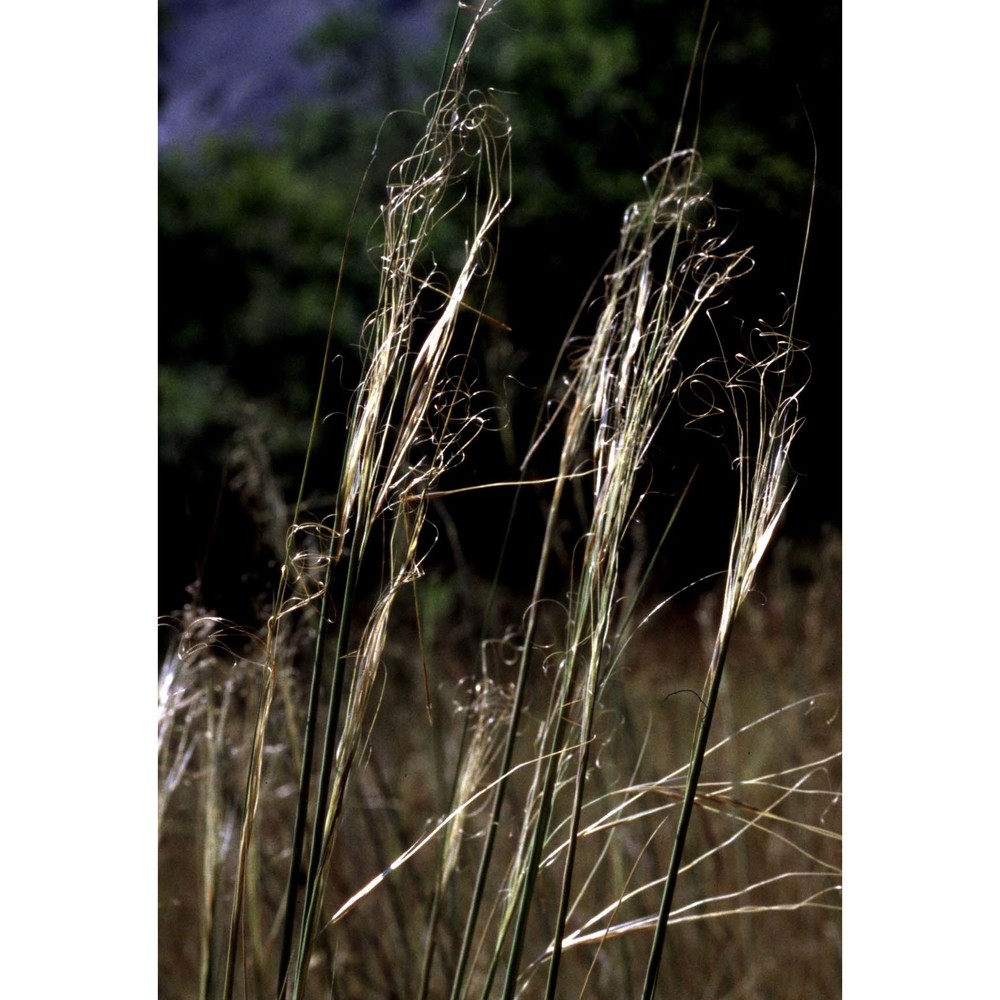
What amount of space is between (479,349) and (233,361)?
146cm

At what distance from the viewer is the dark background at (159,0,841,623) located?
2.57ft

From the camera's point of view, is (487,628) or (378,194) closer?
(487,628)

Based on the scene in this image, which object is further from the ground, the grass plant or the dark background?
the dark background

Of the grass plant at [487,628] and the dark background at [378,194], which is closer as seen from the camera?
the grass plant at [487,628]

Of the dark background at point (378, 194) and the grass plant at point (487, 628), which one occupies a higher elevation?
the dark background at point (378, 194)

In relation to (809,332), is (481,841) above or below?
below

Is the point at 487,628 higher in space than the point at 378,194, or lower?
lower

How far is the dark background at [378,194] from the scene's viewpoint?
0.78 metres

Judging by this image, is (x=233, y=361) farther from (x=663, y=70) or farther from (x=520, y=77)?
(x=663, y=70)

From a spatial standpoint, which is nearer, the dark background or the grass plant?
the grass plant

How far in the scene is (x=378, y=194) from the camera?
7.72ft
